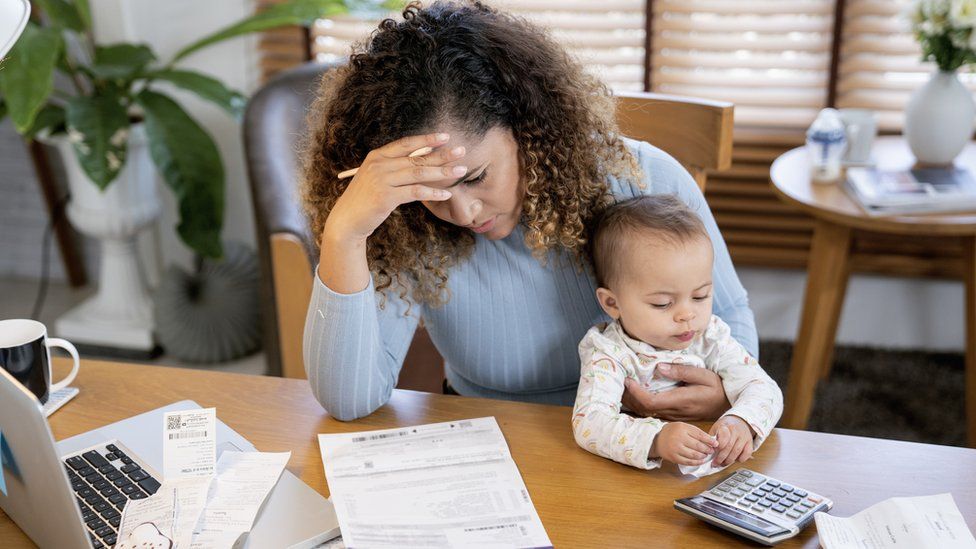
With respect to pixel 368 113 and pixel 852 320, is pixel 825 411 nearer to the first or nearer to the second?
pixel 852 320

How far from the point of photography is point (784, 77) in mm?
2977

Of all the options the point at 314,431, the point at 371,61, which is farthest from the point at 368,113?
the point at 314,431

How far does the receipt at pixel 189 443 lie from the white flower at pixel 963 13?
1.98 m

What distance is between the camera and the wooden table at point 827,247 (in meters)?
2.22

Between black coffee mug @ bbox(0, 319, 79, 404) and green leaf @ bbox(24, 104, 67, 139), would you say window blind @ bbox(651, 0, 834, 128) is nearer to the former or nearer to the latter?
green leaf @ bbox(24, 104, 67, 139)

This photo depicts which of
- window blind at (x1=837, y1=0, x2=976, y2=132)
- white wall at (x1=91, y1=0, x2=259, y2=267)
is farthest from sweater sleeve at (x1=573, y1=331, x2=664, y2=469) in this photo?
white wall at (x1=91, y1=0, x2=259, y2=267)

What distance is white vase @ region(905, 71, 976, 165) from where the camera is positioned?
242 cm

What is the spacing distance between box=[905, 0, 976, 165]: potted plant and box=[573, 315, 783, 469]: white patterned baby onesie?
56.1 inches

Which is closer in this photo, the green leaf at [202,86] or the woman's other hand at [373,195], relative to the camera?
the woman's other hand at [373,195]

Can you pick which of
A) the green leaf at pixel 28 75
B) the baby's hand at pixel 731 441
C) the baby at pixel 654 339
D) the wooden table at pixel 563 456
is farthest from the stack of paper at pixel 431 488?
the green leaf at pixel 28 75

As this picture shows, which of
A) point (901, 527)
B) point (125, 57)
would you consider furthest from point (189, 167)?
point (901, 527)

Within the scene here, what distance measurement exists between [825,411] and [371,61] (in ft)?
6.55

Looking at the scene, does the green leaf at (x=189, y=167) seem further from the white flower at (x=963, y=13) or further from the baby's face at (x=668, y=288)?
the white flower at (x=963, y=13)

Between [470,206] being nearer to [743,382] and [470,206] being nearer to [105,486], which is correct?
[743,382]
